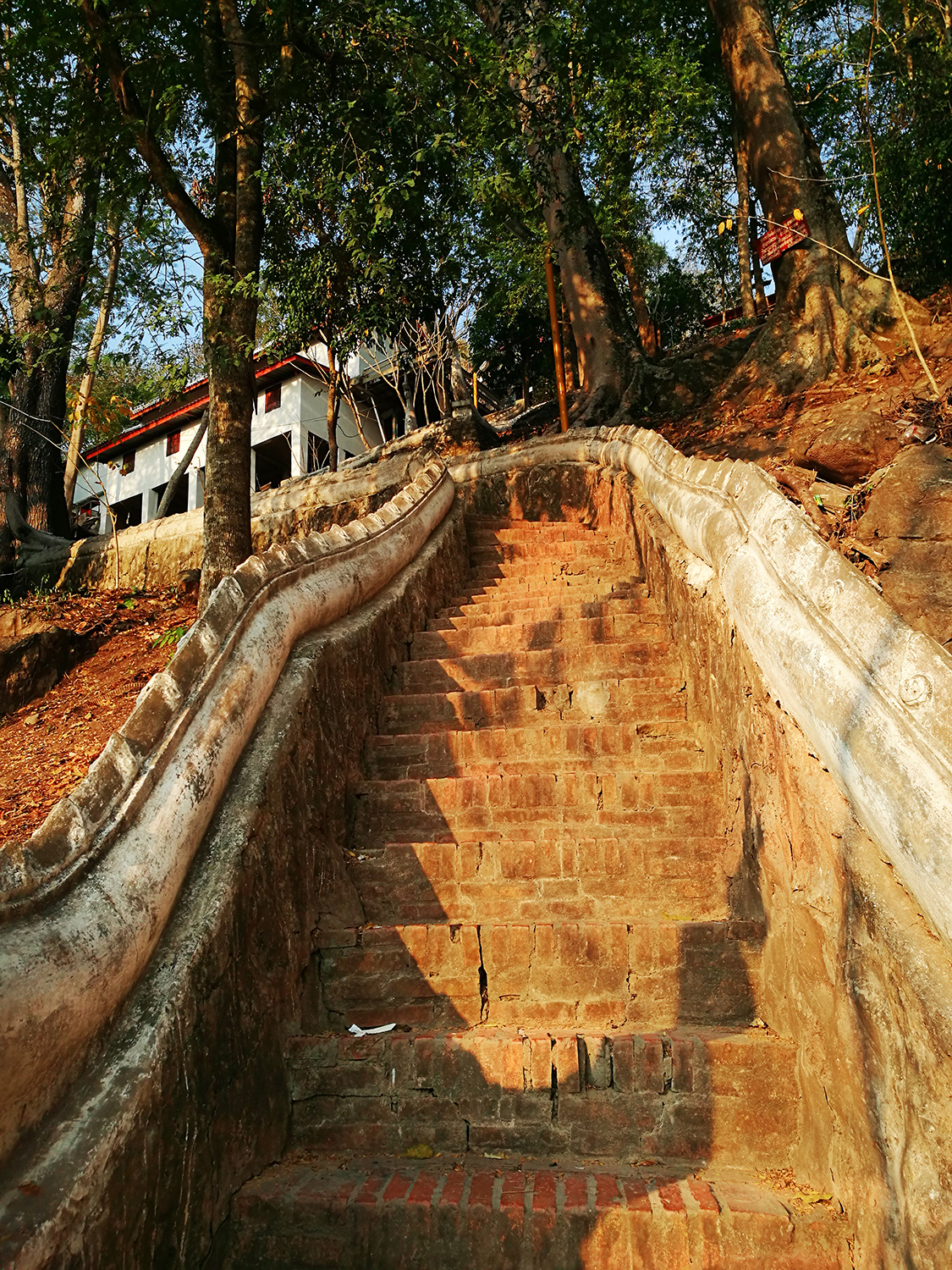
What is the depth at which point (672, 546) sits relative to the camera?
5.10 m

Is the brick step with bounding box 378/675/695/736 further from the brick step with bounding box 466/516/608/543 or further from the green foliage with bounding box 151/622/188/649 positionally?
the green foliage with bounding box 151/622/188/649

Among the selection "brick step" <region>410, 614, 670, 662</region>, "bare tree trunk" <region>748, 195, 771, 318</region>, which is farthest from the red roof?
"brick step" <region>410, 614, 670, 662</region>

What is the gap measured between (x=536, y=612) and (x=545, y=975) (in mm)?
3053

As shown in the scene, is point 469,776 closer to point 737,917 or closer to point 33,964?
point 737,917

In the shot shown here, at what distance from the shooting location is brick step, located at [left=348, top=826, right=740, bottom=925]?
3.42 metres

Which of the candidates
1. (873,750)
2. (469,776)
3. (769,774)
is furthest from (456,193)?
(873,750)

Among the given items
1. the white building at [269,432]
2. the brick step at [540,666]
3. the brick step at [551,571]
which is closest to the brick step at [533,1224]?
the brick step at [540,666]

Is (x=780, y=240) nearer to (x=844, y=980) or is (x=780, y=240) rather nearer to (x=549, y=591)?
(x=549, y=591)

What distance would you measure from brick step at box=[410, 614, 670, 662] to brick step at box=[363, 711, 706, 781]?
96 centimetres

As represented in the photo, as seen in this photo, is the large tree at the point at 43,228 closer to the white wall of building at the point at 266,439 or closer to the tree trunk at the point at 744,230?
the white wall of building at the point at 266,439

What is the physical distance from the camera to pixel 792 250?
11.1 meters

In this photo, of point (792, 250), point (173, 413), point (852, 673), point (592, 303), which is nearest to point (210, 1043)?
point (852, 673)

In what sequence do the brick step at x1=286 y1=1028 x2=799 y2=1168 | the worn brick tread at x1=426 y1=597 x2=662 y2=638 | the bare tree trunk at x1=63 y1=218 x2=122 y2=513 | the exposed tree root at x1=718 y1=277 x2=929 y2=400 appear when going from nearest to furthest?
the brick step at x1=286 y1=1028 x2=799 y2=1168
the worn brick tread at x1=426 y1=597 x2=662 y2=638
the bare tree trunk at x1=63 y1=218 x2=122 y2=513
the exposed tree root at x1=718 y1=277 x2=929 y2=400

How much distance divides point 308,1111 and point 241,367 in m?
5.92
